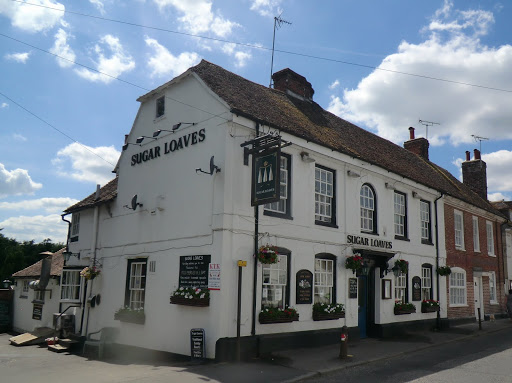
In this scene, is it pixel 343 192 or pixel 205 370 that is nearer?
pixel 205 370

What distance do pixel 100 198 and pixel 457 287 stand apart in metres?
15.6

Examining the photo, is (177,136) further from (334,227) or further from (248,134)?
(334,227)

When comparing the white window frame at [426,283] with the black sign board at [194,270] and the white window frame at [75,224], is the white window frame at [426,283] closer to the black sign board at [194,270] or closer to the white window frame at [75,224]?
the black sign board at [194,270]

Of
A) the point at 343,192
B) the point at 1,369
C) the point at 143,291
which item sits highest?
the point at 343,192

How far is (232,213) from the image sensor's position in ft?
37.4

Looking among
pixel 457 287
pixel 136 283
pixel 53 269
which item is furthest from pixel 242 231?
pixel 457 287

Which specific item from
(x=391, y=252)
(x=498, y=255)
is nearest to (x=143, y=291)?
(x=391, y=252)

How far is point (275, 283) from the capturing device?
1223 cm

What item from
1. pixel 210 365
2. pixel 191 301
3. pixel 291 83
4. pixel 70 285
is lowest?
pixel 210 365

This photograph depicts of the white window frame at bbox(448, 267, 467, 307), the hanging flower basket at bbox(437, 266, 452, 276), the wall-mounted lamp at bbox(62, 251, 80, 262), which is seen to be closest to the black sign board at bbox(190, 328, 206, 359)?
the wall-mounted lamp at bbox(62, 251, 80, 262)

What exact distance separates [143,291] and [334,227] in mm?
6129

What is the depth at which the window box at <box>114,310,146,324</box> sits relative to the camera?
43.1ft

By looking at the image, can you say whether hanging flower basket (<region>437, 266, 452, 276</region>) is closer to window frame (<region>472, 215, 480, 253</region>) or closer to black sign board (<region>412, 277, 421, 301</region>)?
black sign board (<region>412, 277, 421, 301</region>)

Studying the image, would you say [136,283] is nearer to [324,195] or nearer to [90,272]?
[90,272]
